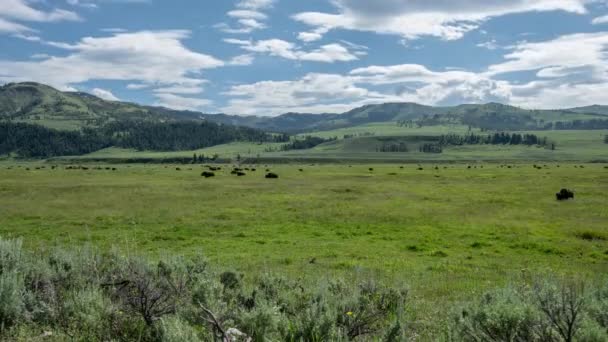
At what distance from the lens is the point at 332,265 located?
18.7m

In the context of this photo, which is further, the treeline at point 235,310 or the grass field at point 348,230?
the grass field at point 348,230

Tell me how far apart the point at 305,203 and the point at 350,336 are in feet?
106

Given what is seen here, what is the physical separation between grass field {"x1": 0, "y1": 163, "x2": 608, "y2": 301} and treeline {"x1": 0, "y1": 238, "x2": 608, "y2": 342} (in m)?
2.19

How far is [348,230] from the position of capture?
2812cm

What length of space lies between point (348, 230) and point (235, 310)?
20.2m

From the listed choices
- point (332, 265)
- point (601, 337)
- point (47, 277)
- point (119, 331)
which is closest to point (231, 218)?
point (332, 265)

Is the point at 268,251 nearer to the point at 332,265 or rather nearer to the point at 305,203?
the point at 332,265

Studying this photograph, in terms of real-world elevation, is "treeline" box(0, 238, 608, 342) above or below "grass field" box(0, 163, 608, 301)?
above

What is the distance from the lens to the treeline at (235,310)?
6.52 meters

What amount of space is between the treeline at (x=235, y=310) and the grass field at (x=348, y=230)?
219cm

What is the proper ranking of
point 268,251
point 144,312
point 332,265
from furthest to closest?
point 268,251 < point 332,265 < point 144,312

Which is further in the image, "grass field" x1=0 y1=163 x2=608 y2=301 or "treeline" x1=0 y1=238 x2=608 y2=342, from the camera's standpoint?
"grass field" x1=0 y1=163 x2=608 y2=301

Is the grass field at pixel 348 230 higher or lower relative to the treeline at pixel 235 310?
lower

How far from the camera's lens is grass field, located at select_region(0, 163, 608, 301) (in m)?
18.5
